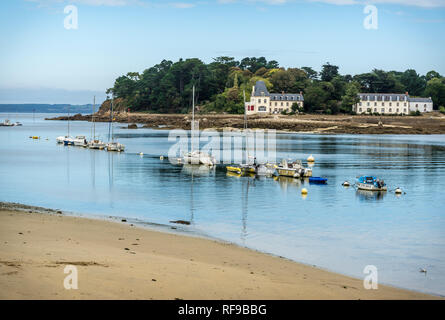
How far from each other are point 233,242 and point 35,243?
7666 mm

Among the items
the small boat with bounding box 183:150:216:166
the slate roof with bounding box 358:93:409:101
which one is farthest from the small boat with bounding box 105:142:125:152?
the slate roof with bounding box 358:93:409:101

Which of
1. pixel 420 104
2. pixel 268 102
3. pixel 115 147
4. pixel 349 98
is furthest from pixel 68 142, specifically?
pixel 420 104

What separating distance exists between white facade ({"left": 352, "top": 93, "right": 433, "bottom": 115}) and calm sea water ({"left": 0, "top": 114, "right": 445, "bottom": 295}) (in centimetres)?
8083

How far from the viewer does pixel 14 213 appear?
21.8 m

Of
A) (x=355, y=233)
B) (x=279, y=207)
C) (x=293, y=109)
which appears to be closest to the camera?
(x=355, y=233)

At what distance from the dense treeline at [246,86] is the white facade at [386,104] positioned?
447cm

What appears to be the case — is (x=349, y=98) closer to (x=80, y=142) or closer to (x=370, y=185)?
(x=80, y=142)

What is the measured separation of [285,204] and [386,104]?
115 metres

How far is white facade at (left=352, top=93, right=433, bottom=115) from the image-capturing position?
448 ft

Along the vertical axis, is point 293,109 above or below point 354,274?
above

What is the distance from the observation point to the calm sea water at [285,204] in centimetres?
1908

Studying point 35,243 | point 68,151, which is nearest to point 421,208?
point 35,243

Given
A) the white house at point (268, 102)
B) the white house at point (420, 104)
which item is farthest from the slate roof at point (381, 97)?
the white house at point (268, 102)
